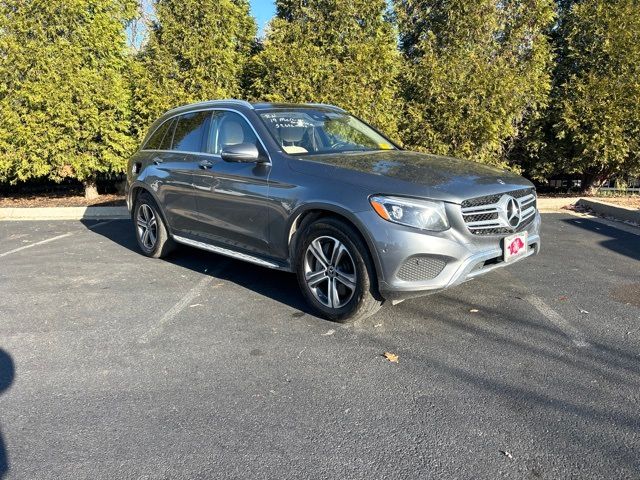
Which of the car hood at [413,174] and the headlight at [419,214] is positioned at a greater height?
the car hood at [413,174]

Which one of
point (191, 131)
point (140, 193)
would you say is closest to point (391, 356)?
point (191, 131)

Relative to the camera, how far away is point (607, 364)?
326 centimetres

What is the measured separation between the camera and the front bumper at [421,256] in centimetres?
352

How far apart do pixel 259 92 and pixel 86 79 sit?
11.0ft

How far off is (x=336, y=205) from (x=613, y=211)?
614 centimetres

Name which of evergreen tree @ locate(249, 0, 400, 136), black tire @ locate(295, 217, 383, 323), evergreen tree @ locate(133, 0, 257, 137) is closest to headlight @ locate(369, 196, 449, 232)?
black tire @ locate(295, 217, 383, 323)

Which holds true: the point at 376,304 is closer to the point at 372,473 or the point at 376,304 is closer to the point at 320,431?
the point at 320,431

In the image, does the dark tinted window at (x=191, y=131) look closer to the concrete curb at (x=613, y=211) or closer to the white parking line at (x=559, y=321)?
the white parking line at (x=559, y=321)

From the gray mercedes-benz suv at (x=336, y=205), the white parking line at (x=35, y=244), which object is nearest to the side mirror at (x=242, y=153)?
the gray mercedes-benz suv at (x=336, y=205)

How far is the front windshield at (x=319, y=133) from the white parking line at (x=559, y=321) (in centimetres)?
201

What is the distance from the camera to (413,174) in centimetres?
386

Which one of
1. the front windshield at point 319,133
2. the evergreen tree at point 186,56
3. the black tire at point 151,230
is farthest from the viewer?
the evergreen tree at point 186,56

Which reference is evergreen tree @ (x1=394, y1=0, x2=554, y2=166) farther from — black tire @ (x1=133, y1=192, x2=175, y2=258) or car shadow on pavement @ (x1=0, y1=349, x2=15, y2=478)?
car shadow on pavement @ (x1=0, y1=349, x2=15, y2=478)

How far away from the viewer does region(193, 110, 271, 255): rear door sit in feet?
14.6
